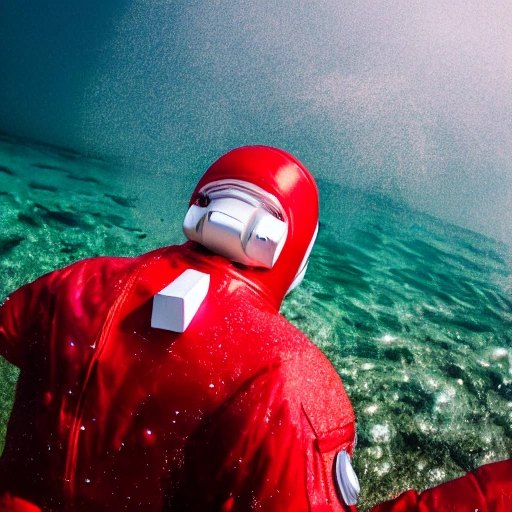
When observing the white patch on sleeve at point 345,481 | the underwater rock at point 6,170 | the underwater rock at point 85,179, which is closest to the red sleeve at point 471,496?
the white patch on sleeve at point 345,481

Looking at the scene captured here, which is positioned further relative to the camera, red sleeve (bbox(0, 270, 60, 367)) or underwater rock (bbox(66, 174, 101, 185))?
underwater rock (bbox(66, 174, 101, 185))

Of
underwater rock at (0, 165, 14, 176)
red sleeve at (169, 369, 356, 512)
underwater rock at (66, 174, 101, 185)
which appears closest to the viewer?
red sleeve at (169, 369, 356, 512)

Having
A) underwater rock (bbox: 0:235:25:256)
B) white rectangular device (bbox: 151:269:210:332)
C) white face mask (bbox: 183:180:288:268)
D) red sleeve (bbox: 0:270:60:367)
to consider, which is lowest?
underwater rock (bbox: 0:235:25:256)

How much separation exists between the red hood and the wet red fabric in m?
0.14

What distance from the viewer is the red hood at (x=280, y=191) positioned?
1.16 m

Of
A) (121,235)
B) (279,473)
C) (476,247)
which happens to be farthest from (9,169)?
(476,247)

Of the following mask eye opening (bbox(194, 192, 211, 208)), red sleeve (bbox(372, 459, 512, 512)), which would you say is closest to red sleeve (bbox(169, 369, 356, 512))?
red sleeve (bbox(372, 459, 512, 512))

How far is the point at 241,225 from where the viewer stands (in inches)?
41.0

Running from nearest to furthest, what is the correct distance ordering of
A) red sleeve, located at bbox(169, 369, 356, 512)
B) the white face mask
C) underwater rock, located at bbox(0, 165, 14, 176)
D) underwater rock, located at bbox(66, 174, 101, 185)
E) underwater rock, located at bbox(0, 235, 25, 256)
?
red sleeve, located at bbox(169, 369, 356, 512)
the white face mask
underwater rock, located at bbox(0, 235, 25, 256)
underwater rock, located at bbox(0, 165, 14, 176)
underwater rock, located at bbox(66, 174, 101, 185)

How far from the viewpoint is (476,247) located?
343 inches

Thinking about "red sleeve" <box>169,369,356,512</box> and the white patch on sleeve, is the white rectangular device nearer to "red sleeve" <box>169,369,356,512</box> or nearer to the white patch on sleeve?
"red sleeve" <box>169,369,356,512</box>

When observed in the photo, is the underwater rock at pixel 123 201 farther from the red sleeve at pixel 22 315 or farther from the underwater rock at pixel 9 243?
the red sleeve at pixel 22 315

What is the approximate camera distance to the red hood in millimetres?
1164

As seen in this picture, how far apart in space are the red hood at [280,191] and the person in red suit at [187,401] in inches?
3.7
